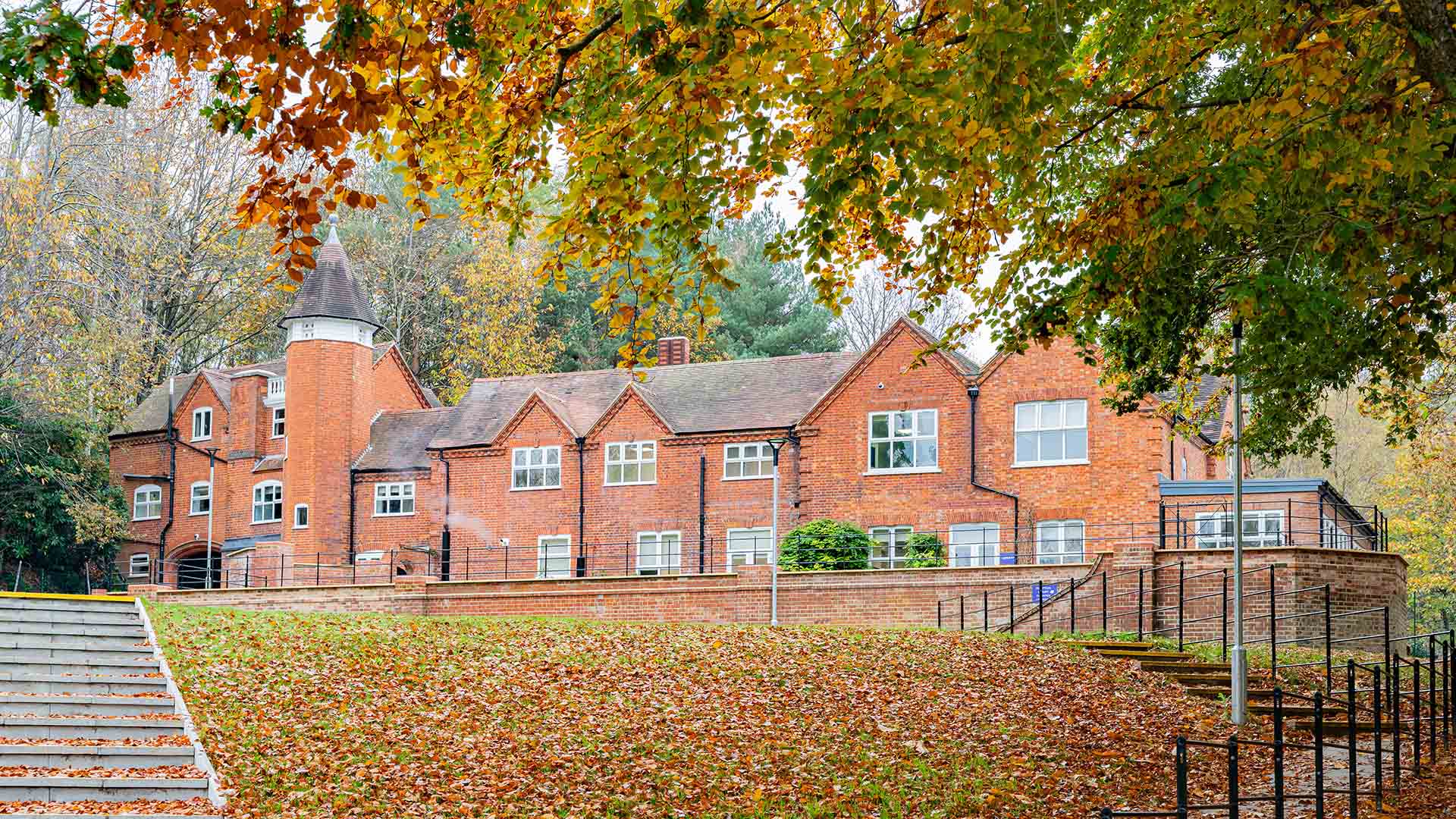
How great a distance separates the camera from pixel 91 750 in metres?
16.0

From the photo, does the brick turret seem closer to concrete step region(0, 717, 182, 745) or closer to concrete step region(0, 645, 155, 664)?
concrete step region(0, 645, 155, 664)

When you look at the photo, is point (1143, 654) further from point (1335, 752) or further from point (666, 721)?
point (666, 721)

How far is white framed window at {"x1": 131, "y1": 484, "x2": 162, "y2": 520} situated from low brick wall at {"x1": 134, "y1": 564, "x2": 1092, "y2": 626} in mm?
14846

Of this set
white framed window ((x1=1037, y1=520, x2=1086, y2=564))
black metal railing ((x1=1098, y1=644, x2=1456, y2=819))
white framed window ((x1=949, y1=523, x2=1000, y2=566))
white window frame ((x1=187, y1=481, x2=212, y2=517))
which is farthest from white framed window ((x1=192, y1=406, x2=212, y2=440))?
black metal railing ((x1=1098, y1=644, x2=1456, y2=819))

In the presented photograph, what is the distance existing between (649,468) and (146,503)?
19.3 meters

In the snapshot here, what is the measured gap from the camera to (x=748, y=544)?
123ft

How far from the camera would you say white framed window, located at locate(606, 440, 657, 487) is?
38938mm

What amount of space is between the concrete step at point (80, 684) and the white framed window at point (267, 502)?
26.1m

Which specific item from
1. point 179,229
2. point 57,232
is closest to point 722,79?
point 57,232

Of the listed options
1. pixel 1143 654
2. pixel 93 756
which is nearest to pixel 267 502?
pixel 93 756

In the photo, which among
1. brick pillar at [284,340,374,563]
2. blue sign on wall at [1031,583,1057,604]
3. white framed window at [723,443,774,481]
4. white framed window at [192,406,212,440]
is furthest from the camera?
white framed window at [192,406,212,440]

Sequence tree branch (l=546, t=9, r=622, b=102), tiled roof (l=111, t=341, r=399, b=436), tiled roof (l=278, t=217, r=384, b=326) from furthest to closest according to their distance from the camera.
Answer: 1. tiled roof (l=111, t=341, r=399, b=436)
2. tiled roof (l=278, t=217, r=384, b=326)
3. tree branch (l=546, t=9, r=622, b=102)

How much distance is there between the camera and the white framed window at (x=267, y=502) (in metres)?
45.4

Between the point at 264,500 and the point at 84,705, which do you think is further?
the point at 264,500
